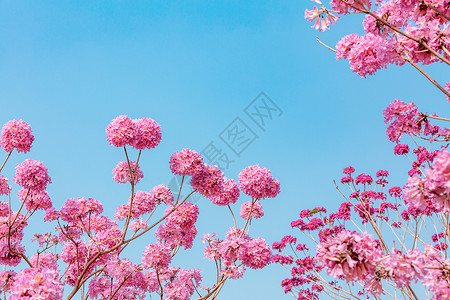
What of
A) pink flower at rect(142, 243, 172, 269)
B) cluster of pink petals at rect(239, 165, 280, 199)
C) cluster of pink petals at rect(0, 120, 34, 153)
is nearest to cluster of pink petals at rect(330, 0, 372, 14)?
cluster of pink petals at rect(239, 165, 280, 199)

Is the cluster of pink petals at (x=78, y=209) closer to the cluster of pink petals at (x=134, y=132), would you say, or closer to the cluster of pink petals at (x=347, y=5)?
the cluster of pink petals at (x=134, y=132)

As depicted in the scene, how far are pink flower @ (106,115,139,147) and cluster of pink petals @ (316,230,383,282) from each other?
177 inches

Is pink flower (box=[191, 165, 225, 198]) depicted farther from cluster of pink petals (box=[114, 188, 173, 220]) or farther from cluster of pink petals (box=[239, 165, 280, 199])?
cluster of pink petals (box=[114, 188, 173, 220])

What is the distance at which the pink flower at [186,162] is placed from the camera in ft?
22.4

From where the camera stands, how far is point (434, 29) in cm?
367

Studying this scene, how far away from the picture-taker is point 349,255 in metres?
2.78

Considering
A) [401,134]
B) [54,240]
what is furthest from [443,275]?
[54,240]

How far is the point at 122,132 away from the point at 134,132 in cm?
21

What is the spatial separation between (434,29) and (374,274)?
2447mm

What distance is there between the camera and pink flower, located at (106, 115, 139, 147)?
6.49 m

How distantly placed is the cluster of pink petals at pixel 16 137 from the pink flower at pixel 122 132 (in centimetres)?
162

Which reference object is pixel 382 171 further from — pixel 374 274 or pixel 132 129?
pixel 374 274

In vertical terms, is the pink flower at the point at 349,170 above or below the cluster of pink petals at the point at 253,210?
above

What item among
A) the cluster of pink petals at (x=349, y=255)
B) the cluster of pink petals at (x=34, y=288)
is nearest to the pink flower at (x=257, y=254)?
the cluster of pink petals at (x=34, y=288)
